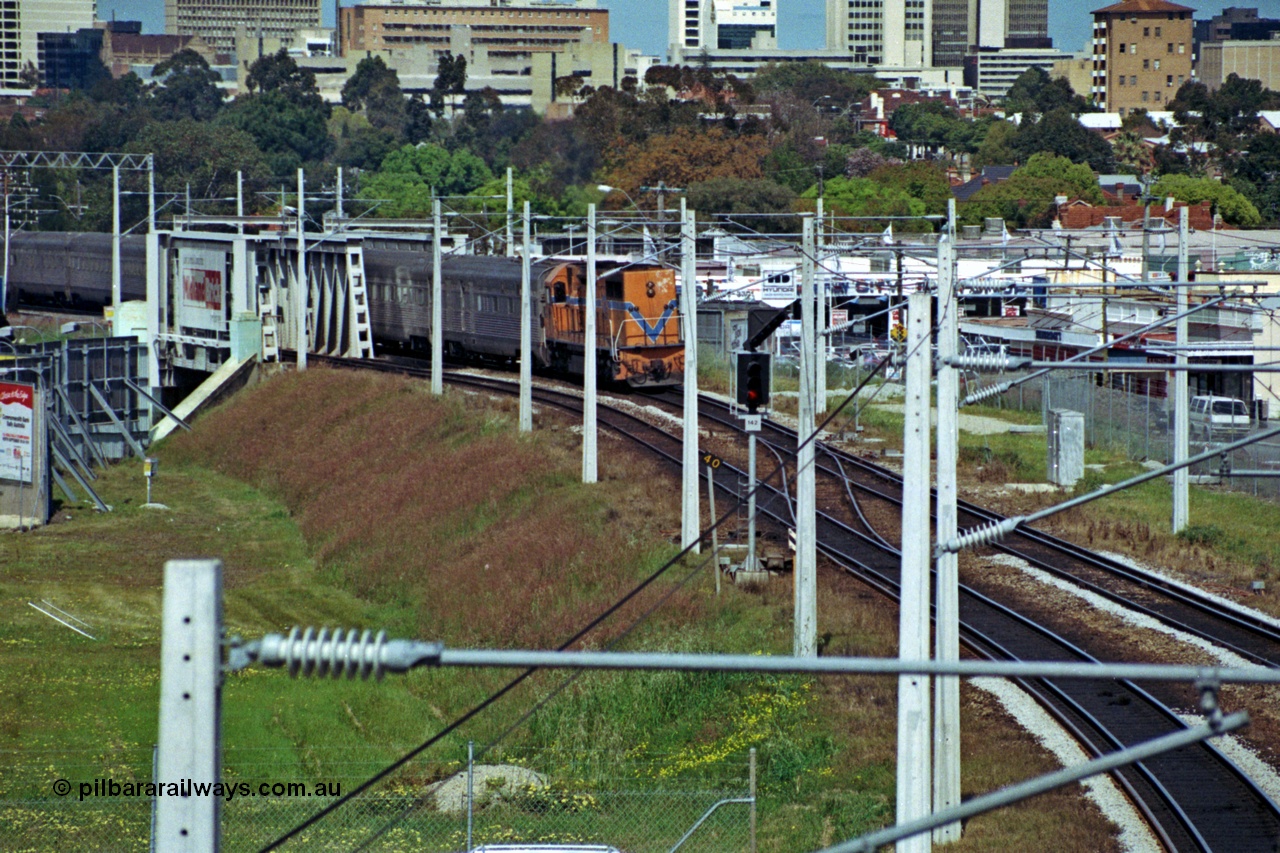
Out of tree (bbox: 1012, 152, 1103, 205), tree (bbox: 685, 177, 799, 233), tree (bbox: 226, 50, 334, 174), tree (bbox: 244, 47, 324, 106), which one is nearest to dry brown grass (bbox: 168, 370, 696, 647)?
tree (bbox: 685, 177, 799, 233)

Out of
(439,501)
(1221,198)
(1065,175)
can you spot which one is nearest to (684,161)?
(1065,175)

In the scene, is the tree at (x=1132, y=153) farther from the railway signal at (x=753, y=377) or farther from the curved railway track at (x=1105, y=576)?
the railway signal at (x=753, y=377)

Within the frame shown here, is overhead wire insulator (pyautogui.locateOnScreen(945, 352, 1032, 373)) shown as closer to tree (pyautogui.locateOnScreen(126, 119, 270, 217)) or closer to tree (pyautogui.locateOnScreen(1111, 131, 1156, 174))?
tree (pyautogui.locateOnScreen(126, 119, 270, 217))

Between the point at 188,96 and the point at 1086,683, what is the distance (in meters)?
143

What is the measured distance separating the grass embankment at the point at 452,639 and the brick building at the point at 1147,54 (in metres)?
150

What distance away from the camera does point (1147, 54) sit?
172500 mm

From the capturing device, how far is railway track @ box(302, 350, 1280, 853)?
14.5 meters

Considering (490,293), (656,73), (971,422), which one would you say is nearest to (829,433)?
(971,422)

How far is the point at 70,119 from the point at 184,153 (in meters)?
27.9

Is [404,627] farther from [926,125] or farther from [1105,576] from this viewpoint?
[926,125]

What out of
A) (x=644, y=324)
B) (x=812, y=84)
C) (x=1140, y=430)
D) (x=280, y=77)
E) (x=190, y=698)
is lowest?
(x=1140, y=430)

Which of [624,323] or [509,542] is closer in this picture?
[509,542]

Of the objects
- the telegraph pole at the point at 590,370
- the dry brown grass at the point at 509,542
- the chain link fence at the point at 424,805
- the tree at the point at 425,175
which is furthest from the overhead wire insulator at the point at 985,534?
the tree at the point at 425,175

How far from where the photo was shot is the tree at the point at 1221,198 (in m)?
87.2
